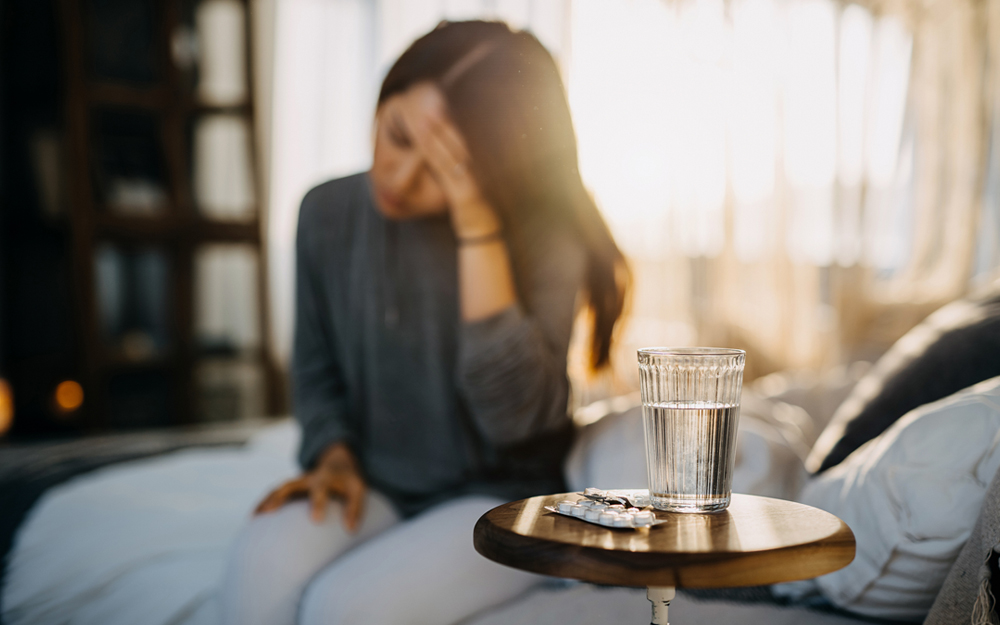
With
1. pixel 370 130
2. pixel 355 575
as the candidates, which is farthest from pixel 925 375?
pixel 370 130

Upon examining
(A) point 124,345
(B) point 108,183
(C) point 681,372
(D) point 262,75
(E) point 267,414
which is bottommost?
(E) point 267,414

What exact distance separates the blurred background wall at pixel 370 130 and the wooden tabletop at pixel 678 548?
180 cm

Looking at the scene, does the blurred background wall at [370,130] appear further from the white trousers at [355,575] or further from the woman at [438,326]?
the white trousers at [355,575]

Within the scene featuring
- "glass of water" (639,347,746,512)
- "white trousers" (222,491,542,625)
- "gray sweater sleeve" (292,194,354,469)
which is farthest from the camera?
"gray sweater sleeve" (292,194,354,469)

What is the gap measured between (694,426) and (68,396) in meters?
2.56

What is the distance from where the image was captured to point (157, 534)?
100 centimetres

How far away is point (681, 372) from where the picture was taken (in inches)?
20.6

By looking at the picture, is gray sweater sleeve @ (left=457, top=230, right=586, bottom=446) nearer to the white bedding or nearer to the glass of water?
the white bedding

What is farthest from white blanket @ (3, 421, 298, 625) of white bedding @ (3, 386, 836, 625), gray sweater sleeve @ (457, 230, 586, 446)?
gray sweater sleeve @ (457, 230, 586, 446)

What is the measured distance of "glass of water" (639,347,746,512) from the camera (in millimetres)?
521

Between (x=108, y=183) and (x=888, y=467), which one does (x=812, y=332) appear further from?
(x=108, y=183)

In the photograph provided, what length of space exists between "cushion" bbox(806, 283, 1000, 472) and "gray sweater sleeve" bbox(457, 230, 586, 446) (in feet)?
1.14

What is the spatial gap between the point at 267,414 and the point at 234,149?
101 cm

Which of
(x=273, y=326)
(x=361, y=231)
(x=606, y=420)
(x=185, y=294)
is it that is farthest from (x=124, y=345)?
(x=606, y=420)
